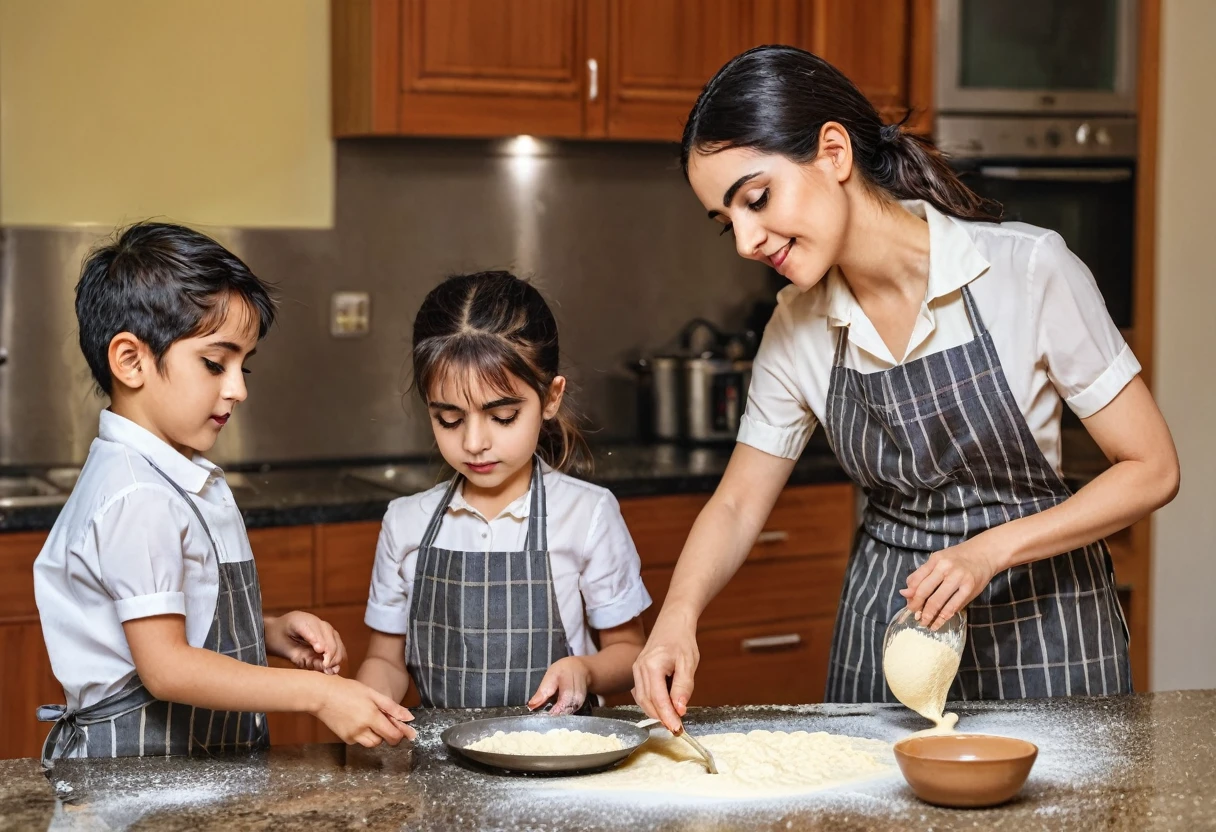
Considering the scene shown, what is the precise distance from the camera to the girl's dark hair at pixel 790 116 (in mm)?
1423

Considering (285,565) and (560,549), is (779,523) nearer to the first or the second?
(285,565)

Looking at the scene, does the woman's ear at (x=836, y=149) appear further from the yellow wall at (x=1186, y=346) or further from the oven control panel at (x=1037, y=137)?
the yellow wall at (x=1186, y=346)

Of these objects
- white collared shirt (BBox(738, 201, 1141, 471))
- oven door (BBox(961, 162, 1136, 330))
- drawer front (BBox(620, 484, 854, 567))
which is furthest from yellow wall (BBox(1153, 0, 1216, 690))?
white collared shirt (BBox(738, 201, 1141, 471))

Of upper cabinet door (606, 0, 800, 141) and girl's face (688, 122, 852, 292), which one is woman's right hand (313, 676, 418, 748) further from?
upper cabinet door (606, 0, 800, 141)

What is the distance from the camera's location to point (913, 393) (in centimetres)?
158

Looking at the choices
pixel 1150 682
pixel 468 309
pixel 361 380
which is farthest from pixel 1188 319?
pixel 468 309

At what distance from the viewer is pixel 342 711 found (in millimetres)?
1240

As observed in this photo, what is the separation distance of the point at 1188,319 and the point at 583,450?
1.93 metres

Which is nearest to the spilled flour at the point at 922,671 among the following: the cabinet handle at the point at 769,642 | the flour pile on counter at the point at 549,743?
the flour pile on counter at the point at 549,743

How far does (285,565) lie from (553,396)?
3.17 feet

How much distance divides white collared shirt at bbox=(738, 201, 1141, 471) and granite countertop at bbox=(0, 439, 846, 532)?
80 centimetres

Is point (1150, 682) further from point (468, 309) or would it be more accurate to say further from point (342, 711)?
point (342, 711)

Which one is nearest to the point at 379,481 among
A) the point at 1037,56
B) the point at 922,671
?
the point at 922,671

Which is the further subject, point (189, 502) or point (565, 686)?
point (565, 686)
